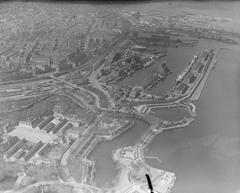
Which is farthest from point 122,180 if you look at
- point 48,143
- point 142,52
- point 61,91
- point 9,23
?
point 9,23

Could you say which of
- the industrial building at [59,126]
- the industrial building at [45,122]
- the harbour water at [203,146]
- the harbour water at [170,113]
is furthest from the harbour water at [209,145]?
the industrial building at [45,122]

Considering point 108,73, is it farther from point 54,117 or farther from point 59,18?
point 59,18

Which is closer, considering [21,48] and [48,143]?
[48,143]

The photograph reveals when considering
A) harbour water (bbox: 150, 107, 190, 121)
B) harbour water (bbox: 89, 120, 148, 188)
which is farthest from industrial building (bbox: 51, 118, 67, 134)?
harbour water (bbox: 150, 107, 190, 121)

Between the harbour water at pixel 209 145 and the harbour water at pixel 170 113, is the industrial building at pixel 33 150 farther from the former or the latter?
the harbour water at pixel 170 113

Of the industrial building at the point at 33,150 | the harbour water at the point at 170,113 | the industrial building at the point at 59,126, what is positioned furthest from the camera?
the harbour water at the point at 170,113

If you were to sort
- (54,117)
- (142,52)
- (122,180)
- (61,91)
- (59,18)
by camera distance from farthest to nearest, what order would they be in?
(59,18)
(142,52)
(61,91)
(54,117)
(122,180)

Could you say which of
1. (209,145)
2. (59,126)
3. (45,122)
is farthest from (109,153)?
(209,145)

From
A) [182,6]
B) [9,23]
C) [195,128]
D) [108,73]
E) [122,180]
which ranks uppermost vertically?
[182,6]
